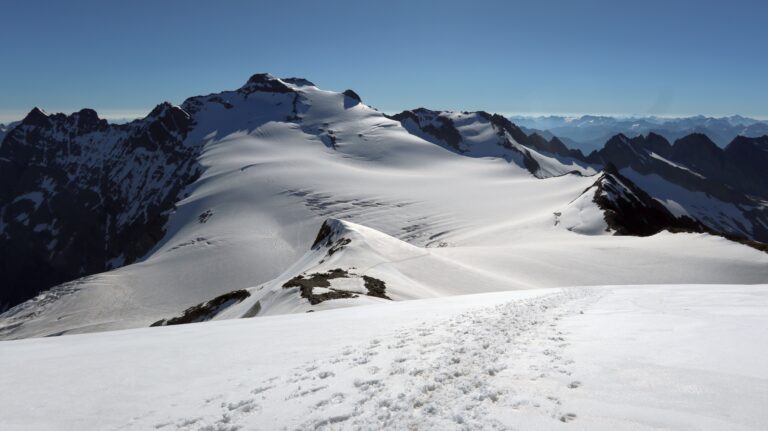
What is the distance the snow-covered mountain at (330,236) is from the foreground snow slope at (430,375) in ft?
38.6

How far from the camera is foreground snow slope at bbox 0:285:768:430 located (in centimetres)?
652

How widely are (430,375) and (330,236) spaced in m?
38.7

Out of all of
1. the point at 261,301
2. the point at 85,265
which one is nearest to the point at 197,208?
the point at 261,301

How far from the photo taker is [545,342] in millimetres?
10375

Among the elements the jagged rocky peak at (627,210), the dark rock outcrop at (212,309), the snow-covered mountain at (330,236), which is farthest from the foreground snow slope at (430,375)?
the jagged rocky peak at (627,210)

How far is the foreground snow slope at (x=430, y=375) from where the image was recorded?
21.4 feet

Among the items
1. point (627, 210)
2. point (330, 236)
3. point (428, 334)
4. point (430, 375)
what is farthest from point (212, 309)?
point (627, 210)

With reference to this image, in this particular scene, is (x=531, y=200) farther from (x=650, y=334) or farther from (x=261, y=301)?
(x=650, y=334)

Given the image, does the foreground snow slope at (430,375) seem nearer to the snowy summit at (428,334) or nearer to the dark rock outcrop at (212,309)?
the snowy summit at (428,334)

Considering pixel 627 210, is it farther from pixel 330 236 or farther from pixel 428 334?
pixel 428 334

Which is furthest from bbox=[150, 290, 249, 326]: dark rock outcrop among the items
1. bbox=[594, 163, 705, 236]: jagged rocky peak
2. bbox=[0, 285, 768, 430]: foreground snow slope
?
bbox=[594, 163, 705, 236]: jagged rocky peak

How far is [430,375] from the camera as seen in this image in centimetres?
862

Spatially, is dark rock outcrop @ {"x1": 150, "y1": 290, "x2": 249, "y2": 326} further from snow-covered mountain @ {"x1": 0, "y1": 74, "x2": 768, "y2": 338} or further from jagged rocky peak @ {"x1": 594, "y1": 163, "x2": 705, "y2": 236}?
jagged rocky peak @ {"x1": 594, "y1": 163, "x2": 705, "y2": 236}

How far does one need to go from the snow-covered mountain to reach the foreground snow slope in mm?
11760
